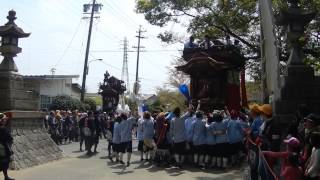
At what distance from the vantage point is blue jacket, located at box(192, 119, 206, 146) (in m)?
15.3

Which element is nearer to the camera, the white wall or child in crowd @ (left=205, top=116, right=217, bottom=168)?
child in crowd @ (left=205, top=116, right=217, bottom=168)

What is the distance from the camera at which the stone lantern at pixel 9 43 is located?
A: 16109 mm

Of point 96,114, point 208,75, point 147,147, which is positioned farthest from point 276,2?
point 96,114

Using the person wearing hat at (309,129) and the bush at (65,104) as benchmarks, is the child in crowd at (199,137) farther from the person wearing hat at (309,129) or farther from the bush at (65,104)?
the bush at (65,104)

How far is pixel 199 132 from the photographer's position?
15.3 metres

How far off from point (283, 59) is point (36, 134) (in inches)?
403

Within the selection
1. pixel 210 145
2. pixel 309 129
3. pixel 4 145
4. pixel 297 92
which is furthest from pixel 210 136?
pixel 309 129

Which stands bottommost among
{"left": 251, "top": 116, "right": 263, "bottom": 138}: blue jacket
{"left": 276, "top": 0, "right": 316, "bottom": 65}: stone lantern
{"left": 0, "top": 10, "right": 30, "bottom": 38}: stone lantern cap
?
{"left": 251, "top": 116, "right": 263, "bottom": 138}: blue jacket

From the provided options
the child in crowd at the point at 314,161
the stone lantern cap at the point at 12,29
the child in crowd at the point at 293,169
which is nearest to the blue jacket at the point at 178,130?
the stone lantern cap at the point at 12,29

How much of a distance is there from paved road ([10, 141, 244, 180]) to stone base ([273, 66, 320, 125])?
10.4 ft

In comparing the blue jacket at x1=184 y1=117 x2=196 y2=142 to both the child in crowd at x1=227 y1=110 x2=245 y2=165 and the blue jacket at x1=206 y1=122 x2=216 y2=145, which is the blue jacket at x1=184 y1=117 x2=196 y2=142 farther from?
the child in crowd at x1=227 y1=110 x2=245 y2=165

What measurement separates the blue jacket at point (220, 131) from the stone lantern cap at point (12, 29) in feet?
24.4

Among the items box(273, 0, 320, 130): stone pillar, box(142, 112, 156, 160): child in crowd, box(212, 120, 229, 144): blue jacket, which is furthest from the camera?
box(142, 112, 156, 160): child in crowd

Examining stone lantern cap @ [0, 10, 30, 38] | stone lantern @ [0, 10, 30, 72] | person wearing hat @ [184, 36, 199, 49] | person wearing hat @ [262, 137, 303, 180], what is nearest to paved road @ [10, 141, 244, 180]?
stone lantern @ [0, 10, 30, 72]
